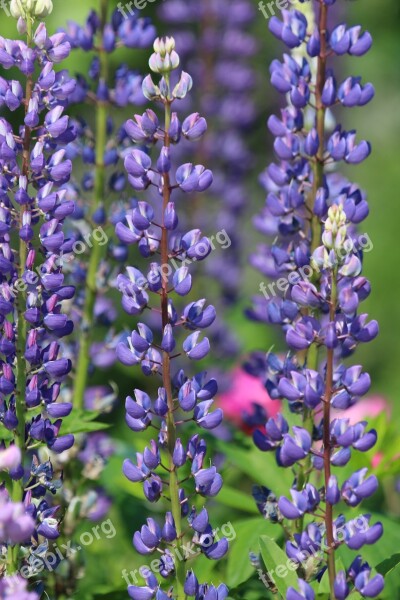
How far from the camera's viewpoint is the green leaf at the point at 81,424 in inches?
84.8

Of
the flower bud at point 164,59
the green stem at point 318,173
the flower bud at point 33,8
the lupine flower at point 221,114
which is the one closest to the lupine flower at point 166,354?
the flower bud at point 164,59

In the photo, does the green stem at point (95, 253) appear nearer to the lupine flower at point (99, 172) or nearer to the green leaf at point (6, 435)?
the lupine flower at point (99, 172)

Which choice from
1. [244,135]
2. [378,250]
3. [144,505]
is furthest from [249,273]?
[144,505]

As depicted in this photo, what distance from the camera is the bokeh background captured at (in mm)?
2682

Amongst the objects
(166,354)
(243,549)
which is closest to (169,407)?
(166,354)

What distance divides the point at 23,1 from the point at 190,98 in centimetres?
234

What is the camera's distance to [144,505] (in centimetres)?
321

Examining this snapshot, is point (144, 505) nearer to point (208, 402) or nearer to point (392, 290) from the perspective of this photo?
point (208, 402)

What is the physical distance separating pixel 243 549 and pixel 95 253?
901 mm

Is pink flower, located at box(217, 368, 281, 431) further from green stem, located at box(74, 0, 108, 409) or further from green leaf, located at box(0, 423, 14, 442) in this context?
green leaf, located at box(0, 423, 14, 442)

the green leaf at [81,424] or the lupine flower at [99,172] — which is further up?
the lupine flower at [99,172]

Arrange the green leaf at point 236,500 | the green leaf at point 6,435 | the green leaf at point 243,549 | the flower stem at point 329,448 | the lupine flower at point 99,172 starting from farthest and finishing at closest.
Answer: the lupine flower at point 99,172
the green leaf at point 236,500
the green leaf at point 243,549
the green leaf at point 6,435
the flower stem at point 329,448

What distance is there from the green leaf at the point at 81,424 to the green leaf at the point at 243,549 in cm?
44

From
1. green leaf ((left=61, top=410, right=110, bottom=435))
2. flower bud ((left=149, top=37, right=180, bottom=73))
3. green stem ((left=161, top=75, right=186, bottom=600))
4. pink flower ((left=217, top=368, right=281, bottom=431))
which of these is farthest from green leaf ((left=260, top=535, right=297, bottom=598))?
pink flower ((left=217, top=368, right=281, bottom=431))
